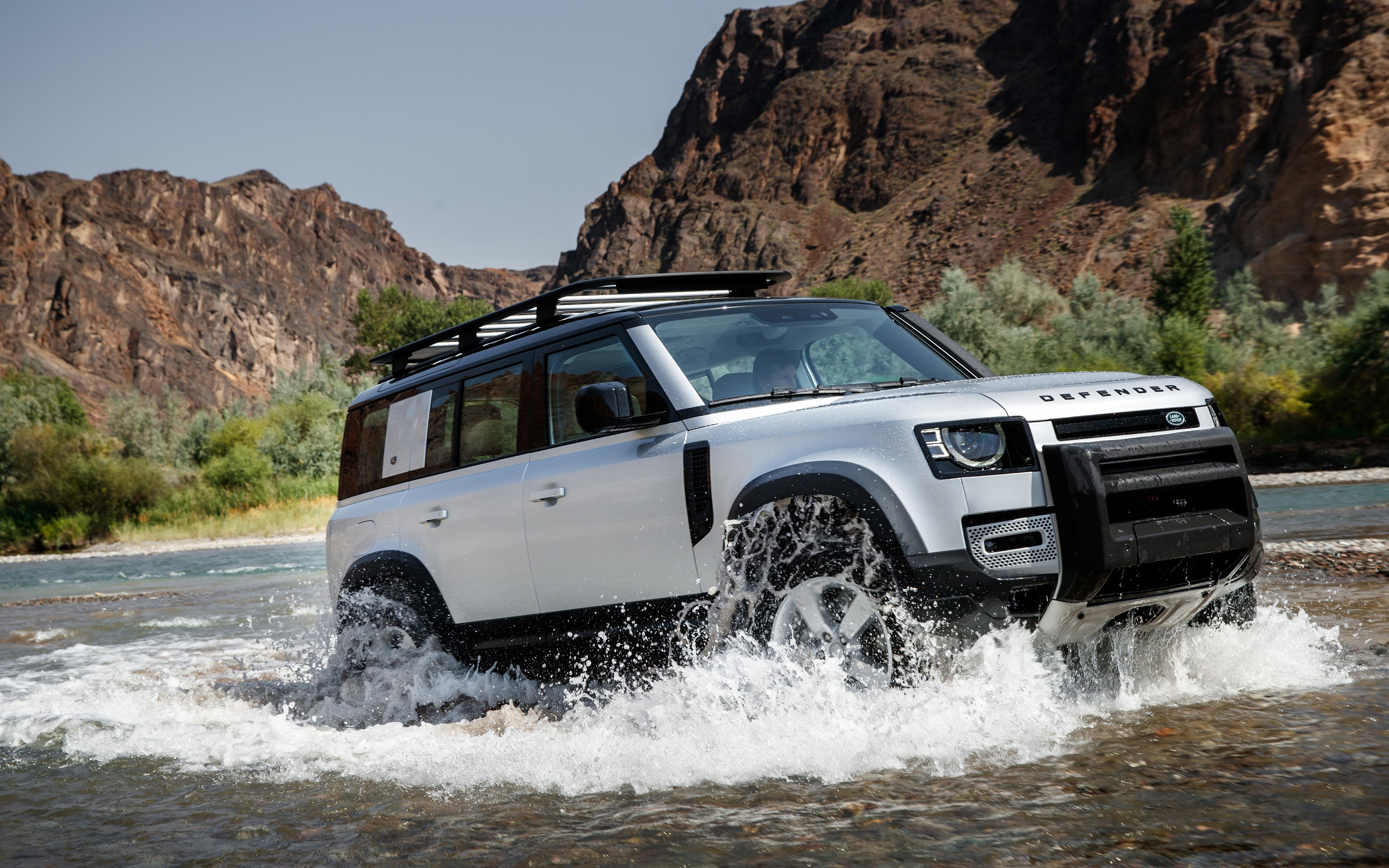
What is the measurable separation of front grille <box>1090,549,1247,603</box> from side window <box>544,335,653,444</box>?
212cm

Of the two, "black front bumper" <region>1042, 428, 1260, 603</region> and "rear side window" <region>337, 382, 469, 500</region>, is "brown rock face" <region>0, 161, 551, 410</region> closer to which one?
"rear side window" <region>337, 382, 469, 500</region>

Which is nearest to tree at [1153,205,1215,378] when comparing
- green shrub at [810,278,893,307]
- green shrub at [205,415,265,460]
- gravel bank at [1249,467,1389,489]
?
gravel bank at [1249,467,1389,489]

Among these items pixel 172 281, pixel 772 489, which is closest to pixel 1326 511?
pixel 772 489

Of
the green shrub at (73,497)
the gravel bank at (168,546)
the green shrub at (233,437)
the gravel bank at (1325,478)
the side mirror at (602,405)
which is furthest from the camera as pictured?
the green shrub at (233,437)

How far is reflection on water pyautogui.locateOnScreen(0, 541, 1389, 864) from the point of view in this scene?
342 centimetres

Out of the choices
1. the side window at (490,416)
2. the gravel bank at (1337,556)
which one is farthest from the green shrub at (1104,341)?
the side window at (490,416)

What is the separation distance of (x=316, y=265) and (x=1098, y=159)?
127 metres

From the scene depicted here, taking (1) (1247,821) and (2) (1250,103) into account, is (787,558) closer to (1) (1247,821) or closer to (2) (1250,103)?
(1) (1247,821)

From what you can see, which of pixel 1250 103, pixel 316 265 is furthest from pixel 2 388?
pixel 316 265

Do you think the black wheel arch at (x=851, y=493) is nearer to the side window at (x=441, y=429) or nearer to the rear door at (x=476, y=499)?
the rear door at (x=476, y=499)

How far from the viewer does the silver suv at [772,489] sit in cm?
405

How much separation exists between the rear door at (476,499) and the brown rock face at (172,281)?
78922mm

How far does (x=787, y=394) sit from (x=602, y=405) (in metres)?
0.83

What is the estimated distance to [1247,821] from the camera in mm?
3281
